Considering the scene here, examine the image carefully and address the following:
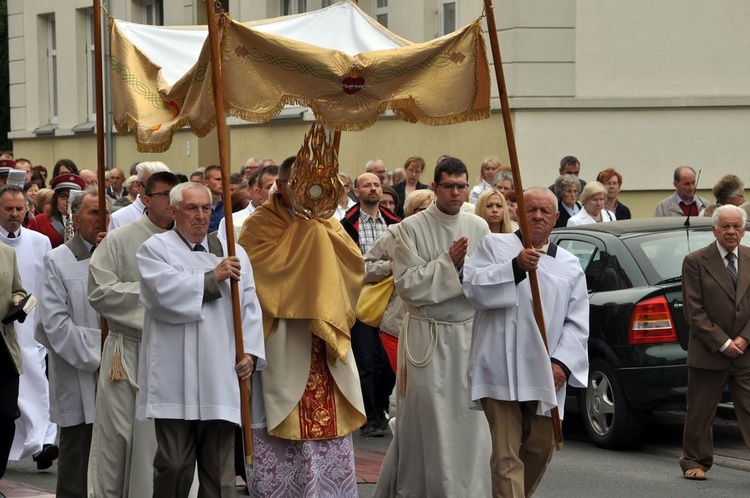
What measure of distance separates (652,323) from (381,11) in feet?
38.2

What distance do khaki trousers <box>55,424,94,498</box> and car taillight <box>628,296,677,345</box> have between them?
401cm

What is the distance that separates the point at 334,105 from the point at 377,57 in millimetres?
340

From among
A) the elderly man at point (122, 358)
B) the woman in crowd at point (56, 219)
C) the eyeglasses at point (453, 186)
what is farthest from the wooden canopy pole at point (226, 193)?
the woman in crowd at point (56, 219)

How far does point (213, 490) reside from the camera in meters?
7.35

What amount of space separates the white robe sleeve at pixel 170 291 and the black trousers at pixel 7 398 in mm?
2043

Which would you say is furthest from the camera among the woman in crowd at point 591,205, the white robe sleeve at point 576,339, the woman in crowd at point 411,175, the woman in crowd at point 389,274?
the woman in crowd at point 411,175

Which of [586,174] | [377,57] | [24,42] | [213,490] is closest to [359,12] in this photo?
[377,57]

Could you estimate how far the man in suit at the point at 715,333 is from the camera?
32.4 feet

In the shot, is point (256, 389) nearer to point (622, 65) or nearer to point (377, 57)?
point (377, 57)

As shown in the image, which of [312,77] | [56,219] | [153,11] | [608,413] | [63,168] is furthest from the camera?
[153,11]

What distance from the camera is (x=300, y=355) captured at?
829 cm

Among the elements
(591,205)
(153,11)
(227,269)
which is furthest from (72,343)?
(153,11)

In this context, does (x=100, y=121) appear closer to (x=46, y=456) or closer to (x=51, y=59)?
(x=46, y=456)

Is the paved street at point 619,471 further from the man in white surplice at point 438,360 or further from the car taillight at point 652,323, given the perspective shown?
the car taillight at point 652,323
